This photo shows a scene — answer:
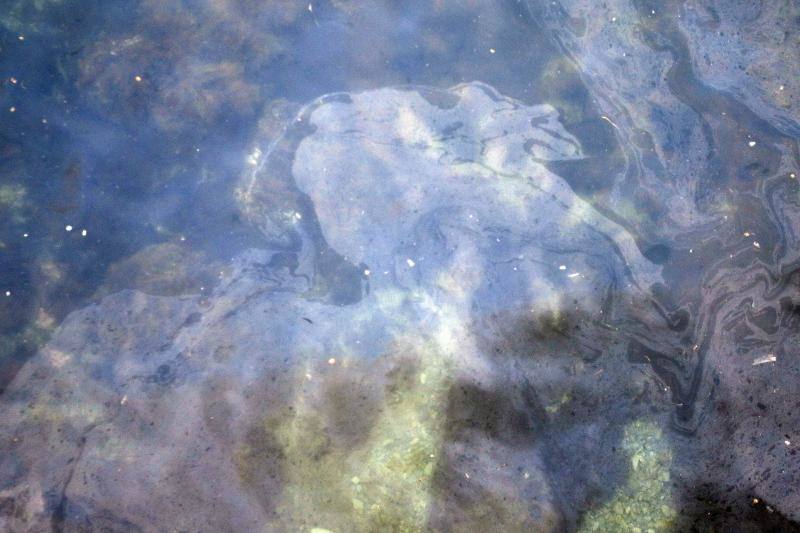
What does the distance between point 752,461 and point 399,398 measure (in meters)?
2.32

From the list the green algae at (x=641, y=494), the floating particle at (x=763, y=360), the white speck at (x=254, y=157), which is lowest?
the green algae at (x=641, y=494)

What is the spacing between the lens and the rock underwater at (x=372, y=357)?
9.61 ft

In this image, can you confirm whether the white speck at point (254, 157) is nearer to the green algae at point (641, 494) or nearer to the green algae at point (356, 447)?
the green algae at point (356, 447)

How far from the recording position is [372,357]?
3080mm

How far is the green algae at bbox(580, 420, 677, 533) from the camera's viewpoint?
300 cm

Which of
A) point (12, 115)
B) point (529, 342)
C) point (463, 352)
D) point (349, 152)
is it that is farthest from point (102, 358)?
point (529, 342)

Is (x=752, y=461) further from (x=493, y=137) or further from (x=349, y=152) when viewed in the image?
(x=349, y=152)

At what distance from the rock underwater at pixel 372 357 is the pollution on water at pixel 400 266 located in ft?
0.06

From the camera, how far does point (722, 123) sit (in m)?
3.42

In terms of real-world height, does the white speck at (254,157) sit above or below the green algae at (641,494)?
above

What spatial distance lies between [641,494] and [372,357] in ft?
6.23

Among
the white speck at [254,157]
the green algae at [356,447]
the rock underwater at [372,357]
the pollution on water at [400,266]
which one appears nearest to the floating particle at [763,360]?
the pollution on water at [400,266]

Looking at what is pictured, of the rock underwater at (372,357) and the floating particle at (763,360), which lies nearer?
the rock underwater at (372,357)

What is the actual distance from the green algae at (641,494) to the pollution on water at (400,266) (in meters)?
0.02
